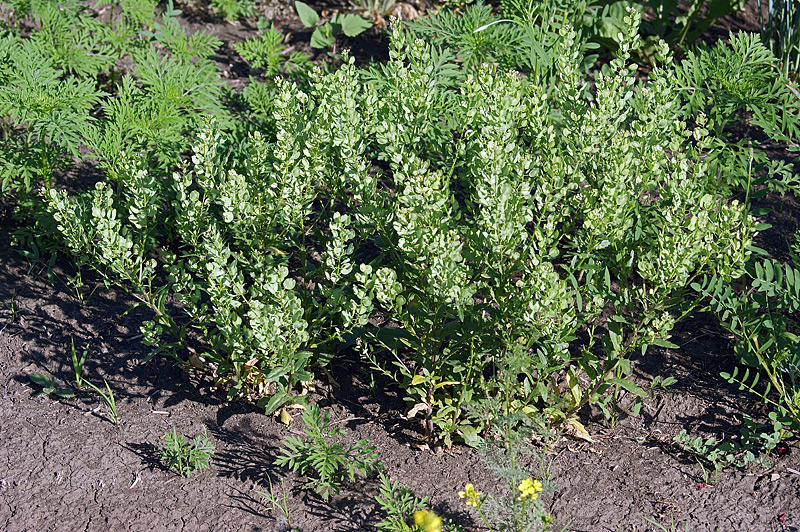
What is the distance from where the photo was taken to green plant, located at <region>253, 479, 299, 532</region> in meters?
2.93

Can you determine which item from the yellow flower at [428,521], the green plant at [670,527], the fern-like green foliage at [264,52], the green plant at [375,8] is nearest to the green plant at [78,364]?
the yellow flower at [428,521]

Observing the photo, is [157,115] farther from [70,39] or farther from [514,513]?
[514,513]

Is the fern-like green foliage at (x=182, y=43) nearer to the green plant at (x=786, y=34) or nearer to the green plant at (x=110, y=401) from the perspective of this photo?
the green plant at (x=110, y=401)

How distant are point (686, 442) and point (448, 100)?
6.91ft

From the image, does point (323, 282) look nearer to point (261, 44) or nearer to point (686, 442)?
point (686, 442)

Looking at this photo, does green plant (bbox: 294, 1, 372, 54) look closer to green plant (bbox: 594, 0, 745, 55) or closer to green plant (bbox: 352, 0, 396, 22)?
green plant (bbox: 352, 0, 396, 22)

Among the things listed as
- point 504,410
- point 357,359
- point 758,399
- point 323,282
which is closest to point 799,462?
point 758,399

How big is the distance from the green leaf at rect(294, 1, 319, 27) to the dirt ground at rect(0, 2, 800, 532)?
2761 mm

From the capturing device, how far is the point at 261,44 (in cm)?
504

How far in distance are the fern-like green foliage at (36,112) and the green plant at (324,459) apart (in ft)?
6.00

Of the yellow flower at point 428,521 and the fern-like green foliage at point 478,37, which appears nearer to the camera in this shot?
the yellow flower at point 428,521

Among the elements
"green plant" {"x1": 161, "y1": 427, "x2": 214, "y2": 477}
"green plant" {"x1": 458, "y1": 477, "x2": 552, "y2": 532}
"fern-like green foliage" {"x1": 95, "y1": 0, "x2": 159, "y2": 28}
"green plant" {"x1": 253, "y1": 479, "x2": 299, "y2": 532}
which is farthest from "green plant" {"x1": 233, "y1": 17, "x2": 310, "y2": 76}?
"green plant" {"x1": 458, "y1": 477, "x2": 552, "y2": 532}

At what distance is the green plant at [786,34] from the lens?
4793 mm

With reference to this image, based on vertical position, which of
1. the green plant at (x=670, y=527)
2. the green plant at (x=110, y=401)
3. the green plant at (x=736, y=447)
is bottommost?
the green plant at (x=110, y=401)
